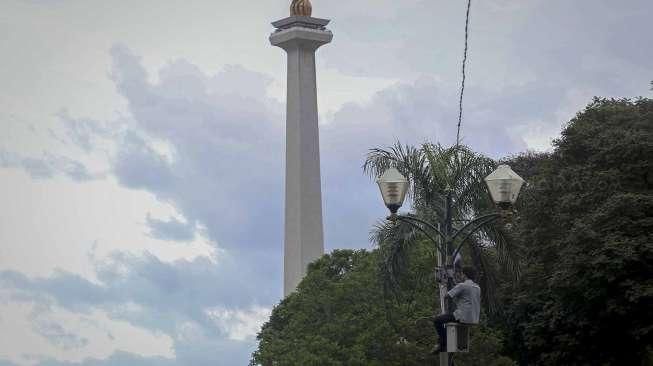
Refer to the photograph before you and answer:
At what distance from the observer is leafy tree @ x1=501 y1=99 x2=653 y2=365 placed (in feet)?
179

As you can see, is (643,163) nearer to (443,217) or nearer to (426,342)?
(426,342)

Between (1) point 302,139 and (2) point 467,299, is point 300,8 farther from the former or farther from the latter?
(2) point 467,299

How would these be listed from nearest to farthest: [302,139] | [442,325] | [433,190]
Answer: [442,325] → [433,190] → [302,139]

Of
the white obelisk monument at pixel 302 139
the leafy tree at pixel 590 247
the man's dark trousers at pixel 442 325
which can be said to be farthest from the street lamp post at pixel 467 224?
the white obelisk monument at pixel 302 139

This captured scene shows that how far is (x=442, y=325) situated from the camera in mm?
29188

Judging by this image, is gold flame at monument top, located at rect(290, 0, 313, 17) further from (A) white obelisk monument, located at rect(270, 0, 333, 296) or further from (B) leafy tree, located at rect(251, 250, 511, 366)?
(B) leafy tree, located at rect(251, 250, 511, 366)

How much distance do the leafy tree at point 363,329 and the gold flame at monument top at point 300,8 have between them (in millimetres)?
34106

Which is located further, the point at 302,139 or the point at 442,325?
the point at 302,139

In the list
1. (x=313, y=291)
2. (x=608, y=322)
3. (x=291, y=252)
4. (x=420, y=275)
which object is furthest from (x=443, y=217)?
(x=291, y=252)

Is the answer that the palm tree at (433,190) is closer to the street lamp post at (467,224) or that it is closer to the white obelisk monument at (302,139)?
the street lamp post at (467,224)

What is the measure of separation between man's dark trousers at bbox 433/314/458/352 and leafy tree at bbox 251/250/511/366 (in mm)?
22142

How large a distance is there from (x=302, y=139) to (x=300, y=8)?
776cm

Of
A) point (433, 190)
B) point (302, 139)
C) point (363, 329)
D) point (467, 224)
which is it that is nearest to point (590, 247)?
point (363, 329)

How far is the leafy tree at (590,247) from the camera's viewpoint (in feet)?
179
